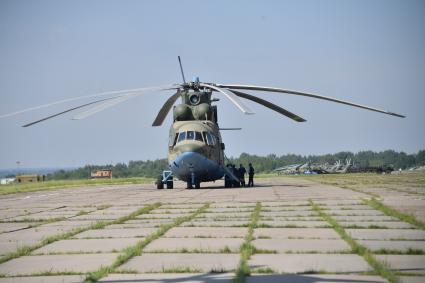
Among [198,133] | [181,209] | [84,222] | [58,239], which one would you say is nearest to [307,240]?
[58,239]

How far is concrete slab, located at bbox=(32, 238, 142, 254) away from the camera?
9.60 metres

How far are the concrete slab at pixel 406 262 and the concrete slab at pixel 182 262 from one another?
1946 mm

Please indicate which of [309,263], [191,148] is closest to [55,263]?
[309,263]

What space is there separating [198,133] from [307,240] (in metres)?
21.8

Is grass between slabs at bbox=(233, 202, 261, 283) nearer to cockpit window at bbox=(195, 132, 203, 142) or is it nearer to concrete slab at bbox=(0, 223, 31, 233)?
concrete slab at bbox=(0, 223, 31, 233)

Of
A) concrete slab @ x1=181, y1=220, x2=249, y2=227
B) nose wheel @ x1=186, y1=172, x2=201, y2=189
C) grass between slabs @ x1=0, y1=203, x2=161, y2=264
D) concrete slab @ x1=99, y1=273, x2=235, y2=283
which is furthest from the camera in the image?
nose wheel @ x1=186, y1=172, x2=201, y2=189

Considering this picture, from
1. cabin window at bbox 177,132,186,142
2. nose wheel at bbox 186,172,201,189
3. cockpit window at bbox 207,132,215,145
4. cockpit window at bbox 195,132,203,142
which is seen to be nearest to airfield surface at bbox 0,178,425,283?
cockpit window at bbox 195,132,203,142

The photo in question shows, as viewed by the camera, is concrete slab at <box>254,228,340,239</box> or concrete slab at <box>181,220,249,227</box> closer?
concrete slab at <box>254,228,340,239</box>

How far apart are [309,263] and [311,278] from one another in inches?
36.9

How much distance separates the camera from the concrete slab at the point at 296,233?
1061 centimetres

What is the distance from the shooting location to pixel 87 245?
10.2 m

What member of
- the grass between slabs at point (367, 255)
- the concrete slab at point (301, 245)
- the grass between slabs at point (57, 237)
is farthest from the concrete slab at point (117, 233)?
the grass between slabs at point (367, 255)

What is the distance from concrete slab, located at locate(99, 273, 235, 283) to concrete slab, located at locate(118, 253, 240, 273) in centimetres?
23

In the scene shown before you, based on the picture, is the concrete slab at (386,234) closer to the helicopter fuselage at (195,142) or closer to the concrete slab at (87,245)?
the concrete slab at (87,245)
